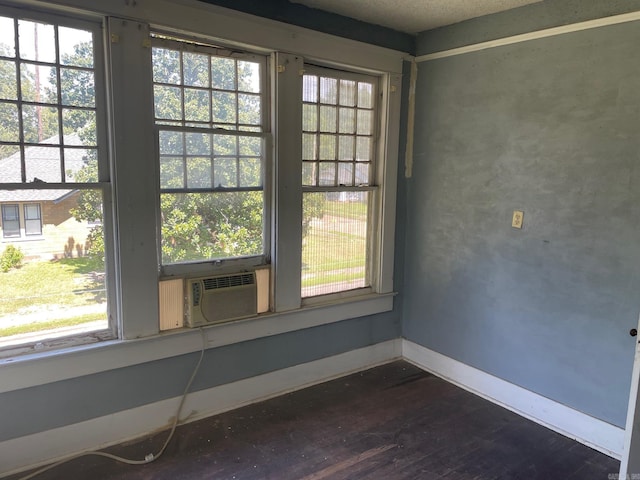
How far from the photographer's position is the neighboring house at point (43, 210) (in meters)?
2.21

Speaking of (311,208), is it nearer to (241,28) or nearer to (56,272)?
(241,28)

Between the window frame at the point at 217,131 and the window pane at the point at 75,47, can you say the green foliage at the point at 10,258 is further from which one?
the window pane at the point at 75,47

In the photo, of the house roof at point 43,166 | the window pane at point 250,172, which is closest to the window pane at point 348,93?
the window pane at point 250,172

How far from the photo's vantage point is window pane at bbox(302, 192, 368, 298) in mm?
3258

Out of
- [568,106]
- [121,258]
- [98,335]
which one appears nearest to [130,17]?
[121,258]

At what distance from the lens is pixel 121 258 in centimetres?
247

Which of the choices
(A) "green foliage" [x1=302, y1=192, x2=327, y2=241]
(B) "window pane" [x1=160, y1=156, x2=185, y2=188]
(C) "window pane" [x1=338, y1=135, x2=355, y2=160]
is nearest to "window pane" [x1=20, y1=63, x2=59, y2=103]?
(B) "window pane" [x1=160, y1=156, x2=185, y2=188]

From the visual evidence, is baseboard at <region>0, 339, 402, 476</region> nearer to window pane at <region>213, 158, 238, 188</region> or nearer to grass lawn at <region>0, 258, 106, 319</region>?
grass lawn at <region>0, 258, 106, 319</region>

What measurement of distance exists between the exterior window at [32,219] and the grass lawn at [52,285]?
0.16 m

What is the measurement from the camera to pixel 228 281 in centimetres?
285

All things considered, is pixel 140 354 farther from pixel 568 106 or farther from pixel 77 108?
pixel 568 106

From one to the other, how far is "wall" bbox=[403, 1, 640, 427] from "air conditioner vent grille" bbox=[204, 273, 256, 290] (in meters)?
1.42

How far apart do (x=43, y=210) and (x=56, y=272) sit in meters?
0.32

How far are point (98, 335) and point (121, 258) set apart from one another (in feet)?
1.45
